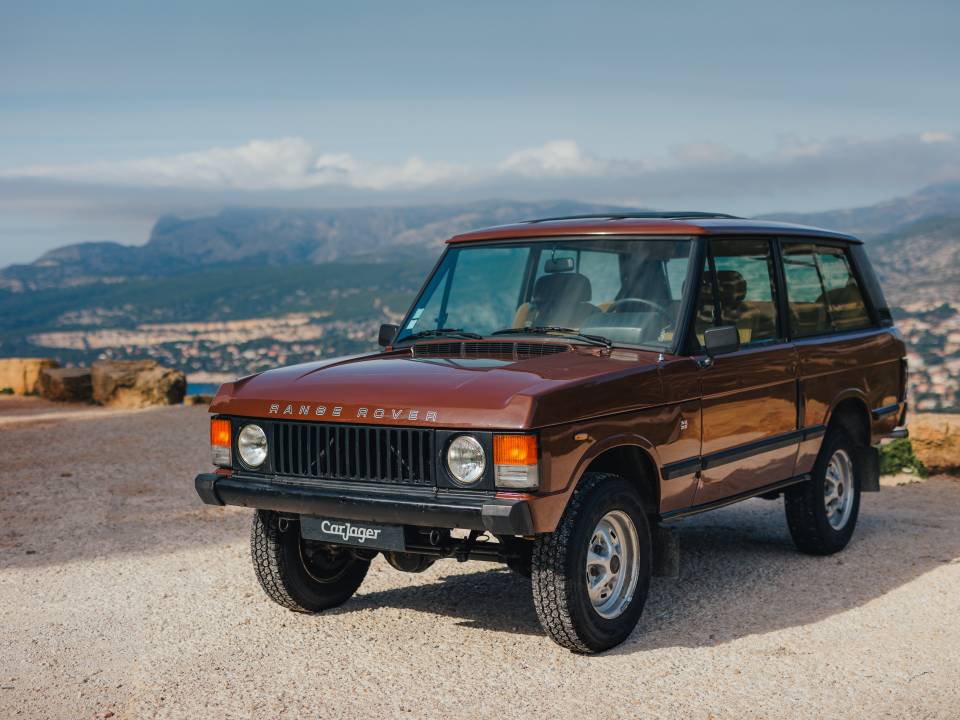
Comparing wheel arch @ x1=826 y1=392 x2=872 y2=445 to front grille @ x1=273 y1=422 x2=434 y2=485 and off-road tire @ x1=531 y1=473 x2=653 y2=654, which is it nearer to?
off-road tire @ x1=531 y1=473 x2=653 y2=654

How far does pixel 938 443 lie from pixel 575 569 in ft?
25.8

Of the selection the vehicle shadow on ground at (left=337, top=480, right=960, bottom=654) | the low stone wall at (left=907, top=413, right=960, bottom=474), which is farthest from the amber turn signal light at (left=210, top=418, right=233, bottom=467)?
the low stone wall at (left=907, top=413, right=960, bottom=474)

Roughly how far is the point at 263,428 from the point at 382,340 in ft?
4.68

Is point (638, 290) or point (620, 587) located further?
point (638, 290)

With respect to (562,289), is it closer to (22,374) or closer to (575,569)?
(575,569)

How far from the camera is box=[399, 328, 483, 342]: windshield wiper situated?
246 inches

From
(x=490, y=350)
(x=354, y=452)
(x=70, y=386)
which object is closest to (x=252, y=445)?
(x=354, y=452)

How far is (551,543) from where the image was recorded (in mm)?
5035

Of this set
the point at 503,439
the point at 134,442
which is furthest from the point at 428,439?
the point at 134,442

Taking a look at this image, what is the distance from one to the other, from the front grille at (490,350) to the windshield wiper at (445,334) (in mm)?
130

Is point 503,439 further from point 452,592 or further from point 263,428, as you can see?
point 452,592

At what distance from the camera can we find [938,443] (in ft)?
37.9

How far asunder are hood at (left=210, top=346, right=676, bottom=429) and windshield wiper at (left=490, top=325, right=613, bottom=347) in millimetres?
74

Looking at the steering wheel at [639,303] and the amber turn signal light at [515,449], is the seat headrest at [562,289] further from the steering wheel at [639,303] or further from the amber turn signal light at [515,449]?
the amber turn signal light at [515,449]
